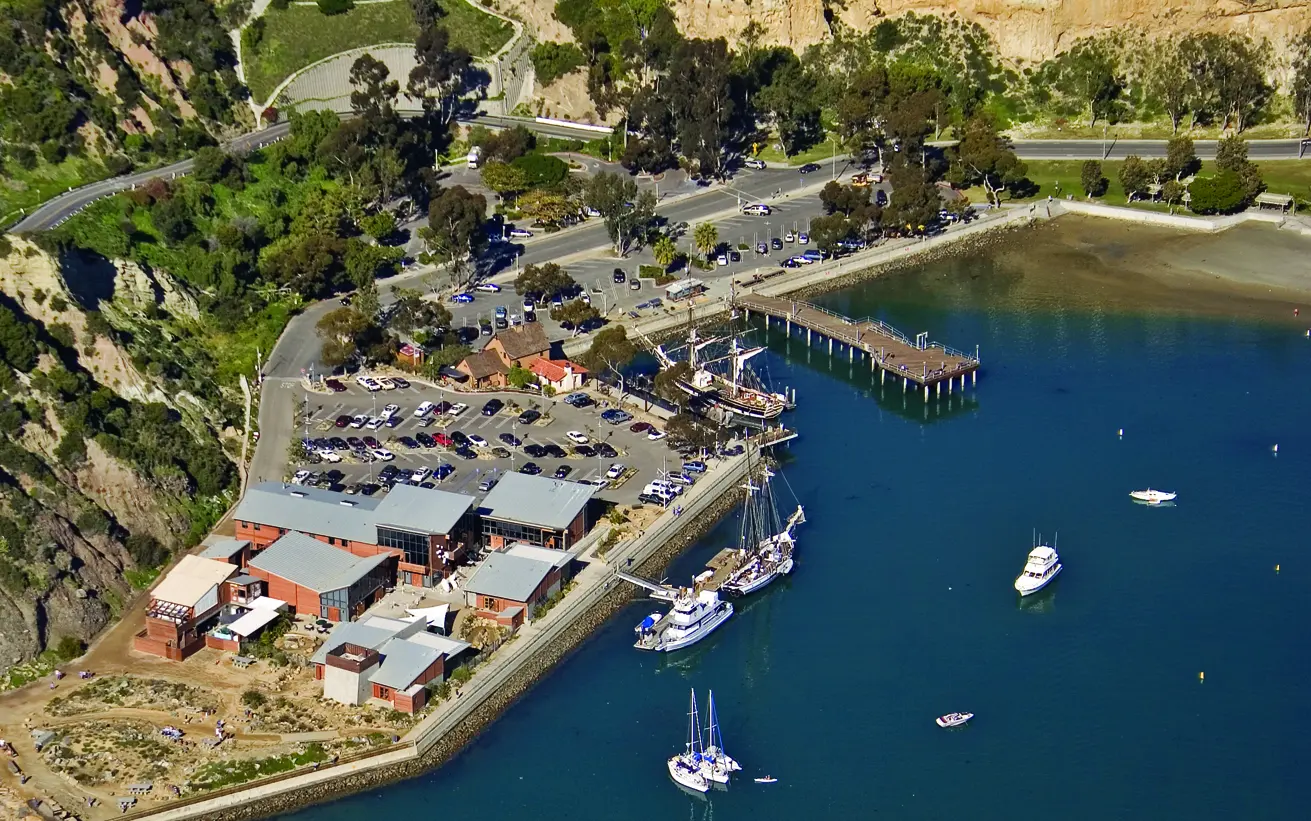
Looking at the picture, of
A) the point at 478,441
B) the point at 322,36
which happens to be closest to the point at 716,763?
the point at 478,441

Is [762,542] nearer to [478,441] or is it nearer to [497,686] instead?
[497,686]

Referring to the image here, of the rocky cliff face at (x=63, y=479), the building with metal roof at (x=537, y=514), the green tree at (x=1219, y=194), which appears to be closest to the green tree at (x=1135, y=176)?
the green tree at (x=1219, y=194)

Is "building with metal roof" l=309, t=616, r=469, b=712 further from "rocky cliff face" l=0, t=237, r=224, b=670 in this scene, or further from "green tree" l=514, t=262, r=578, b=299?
"green tree" l=514, t=262, r=578, b=299

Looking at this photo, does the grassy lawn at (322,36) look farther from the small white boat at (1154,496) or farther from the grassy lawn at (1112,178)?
the small white boat at (1154,496)

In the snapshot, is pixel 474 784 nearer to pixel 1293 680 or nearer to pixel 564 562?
pixel 564 562

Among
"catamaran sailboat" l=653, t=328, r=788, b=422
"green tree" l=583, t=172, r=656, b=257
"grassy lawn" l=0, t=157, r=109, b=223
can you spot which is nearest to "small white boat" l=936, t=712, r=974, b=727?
"catamaran sailboat" l=653, t=328, r=788, b=422
